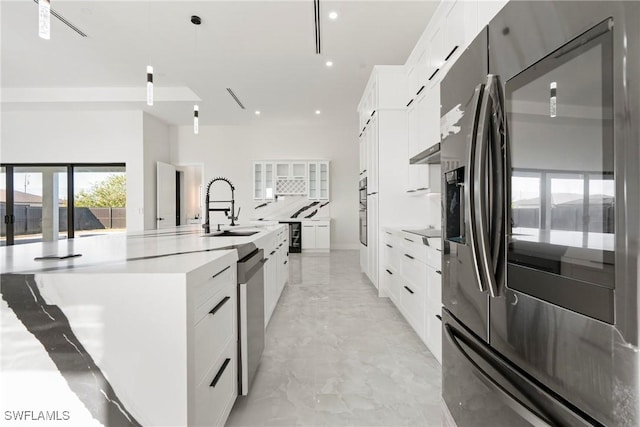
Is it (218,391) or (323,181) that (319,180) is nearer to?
(323,181)

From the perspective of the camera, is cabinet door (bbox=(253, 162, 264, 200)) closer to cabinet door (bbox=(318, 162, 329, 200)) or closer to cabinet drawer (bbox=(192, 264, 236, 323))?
cabinet door (bbox=(318, 162, 329, 200))

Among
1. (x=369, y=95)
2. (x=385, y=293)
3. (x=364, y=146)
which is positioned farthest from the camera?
(x=364, y=146)

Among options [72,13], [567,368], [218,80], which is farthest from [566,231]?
[218,80]

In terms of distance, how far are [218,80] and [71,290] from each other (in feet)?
15.6

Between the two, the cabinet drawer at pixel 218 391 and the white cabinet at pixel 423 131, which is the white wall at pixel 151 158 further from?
the cabinet drawer at pixel 218 391

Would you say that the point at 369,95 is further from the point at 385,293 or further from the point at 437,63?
the point at 385,293

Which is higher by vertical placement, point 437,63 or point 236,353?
point 437,63

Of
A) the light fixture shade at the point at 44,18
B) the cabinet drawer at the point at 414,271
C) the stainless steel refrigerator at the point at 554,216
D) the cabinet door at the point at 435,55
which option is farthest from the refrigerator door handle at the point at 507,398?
the light fixture shade at the point at 44,18

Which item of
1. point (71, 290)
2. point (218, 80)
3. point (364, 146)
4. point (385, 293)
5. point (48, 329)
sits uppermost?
point (218, 80)

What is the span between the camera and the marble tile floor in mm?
1610

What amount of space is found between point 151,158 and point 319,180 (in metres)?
3.74

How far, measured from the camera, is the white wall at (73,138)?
618 centimetres

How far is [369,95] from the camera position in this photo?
4.54 m

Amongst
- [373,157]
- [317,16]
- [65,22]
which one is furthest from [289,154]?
[65,22]
